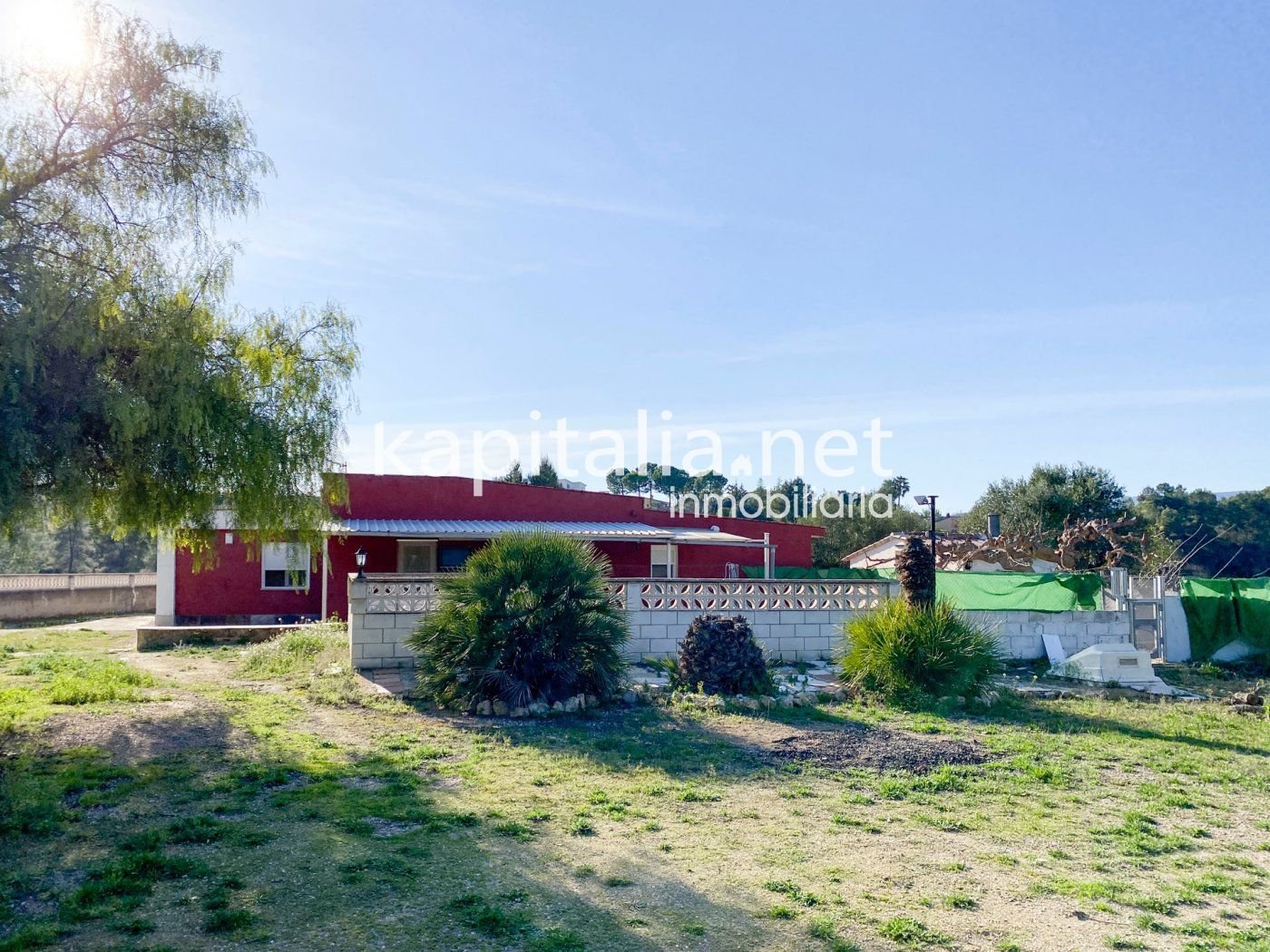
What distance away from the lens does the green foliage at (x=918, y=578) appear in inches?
493

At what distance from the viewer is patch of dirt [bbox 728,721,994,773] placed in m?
8.14

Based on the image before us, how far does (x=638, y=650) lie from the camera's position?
50.3ft

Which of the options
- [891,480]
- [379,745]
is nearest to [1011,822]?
[379,745]

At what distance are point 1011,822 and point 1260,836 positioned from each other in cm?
156

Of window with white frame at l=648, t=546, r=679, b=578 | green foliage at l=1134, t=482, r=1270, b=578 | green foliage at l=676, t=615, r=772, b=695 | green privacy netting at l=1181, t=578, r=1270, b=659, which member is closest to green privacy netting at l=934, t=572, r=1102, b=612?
green privacy netting at l=1181, t=578, r=1270, b=659

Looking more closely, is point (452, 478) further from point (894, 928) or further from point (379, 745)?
point (894, 928)

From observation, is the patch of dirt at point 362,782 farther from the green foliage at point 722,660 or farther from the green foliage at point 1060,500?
the green foliage at point 1060,500

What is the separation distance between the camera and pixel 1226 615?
15922mm

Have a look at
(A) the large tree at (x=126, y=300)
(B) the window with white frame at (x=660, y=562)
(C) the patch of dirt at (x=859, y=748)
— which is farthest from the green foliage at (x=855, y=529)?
(A) the large tree at (x=126, y=300)

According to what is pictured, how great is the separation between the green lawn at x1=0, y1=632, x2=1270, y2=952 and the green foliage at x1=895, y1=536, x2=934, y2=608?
2.38 meters

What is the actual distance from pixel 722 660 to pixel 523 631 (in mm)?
2596

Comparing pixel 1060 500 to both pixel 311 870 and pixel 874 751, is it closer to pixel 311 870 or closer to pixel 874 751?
pixel 874 751

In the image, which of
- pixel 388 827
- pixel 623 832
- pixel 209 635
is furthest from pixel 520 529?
pixel 623 832

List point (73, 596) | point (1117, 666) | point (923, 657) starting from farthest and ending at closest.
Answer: point (73, 596) < point (1117, 666) < point (923, 657)
